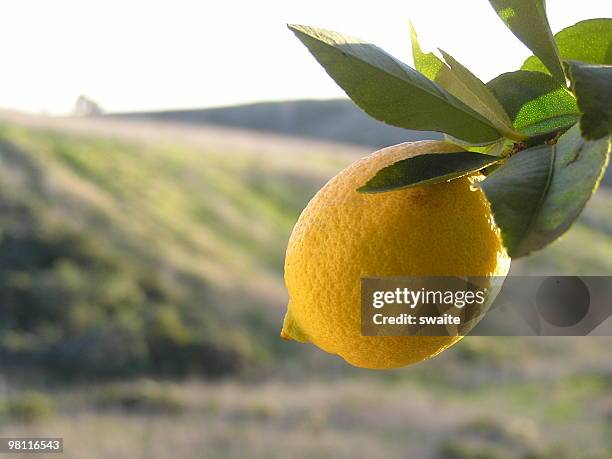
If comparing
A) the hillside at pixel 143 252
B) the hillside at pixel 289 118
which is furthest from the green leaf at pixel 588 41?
the hillside at pixel 289 118

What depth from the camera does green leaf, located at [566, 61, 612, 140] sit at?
0.24 m

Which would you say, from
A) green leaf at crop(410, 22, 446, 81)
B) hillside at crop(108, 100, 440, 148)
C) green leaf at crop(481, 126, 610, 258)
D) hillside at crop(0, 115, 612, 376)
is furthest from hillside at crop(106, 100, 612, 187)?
green leaf at crop(481, 126, 610, 258)

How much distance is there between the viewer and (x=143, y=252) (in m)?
8.28

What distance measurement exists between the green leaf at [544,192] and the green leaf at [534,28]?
0.06 metres

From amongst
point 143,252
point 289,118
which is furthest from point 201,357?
point 289,118

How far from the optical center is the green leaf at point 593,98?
0.24 metres

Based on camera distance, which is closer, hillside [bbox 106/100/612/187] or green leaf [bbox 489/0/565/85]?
green leaf [bbox 489/0/565/85]

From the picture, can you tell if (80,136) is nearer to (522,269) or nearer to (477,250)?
(522,269)

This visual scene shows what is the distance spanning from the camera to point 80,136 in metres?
11.3

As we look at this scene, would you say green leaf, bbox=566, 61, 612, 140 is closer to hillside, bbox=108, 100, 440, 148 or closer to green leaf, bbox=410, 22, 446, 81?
green leaf, bbox=410, 22, 446, 81

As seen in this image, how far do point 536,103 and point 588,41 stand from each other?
0.05m

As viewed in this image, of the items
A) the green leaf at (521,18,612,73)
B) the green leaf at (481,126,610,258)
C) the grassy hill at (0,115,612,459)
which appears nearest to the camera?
the green leaf at (481,126,610,258)

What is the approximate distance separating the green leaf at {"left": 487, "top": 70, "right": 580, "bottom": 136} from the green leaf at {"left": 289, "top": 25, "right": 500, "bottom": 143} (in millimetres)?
17

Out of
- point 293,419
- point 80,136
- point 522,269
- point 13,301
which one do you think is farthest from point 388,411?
point 80,136
